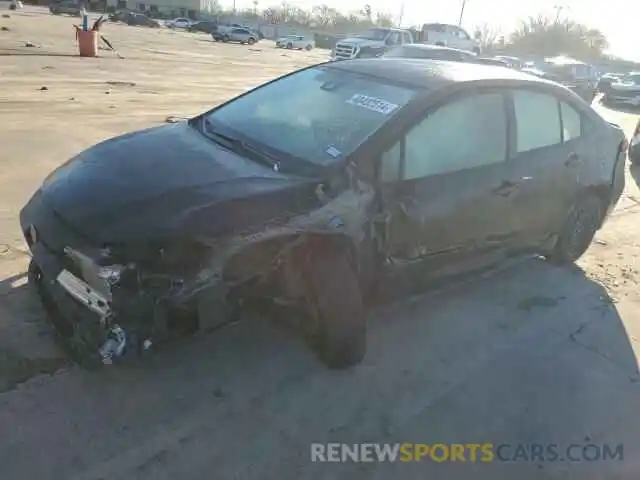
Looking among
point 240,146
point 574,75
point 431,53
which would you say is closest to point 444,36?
point 574,75

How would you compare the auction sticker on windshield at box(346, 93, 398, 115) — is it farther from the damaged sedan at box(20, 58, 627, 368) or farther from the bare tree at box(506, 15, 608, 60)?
the bare tree at box(506, 15, 608, 60)

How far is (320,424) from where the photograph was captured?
122 inches

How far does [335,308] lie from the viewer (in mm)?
3311

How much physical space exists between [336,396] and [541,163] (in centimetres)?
236

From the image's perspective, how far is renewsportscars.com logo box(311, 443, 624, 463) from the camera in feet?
9.64

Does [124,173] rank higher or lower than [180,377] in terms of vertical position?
higher

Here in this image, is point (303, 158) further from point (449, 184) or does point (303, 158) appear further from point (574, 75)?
point (574, 75)

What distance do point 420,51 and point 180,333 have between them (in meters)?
13.5

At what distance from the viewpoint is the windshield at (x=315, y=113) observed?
3.62 meters

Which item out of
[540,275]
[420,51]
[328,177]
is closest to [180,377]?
[328,177]

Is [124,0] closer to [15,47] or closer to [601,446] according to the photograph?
[15,47]

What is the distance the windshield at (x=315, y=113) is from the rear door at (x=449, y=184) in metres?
0.25

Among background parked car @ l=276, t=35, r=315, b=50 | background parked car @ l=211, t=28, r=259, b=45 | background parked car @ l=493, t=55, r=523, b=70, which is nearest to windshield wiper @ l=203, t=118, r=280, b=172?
background parked car @ l=493, t=55, r=523, b=70

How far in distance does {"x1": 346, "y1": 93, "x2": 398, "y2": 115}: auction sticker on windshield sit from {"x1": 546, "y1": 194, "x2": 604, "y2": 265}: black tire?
6.98ft
